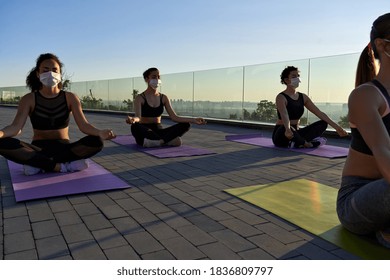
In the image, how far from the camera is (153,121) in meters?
6.83

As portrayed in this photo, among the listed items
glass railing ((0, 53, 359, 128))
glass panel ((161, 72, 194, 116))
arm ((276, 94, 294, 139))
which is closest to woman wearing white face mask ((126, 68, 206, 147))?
arm ((276, 94, 294, 139))

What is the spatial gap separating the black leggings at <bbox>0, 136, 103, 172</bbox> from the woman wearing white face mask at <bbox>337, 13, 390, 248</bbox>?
2.86 m

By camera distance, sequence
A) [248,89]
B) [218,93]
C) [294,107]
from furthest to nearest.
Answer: [218,93] < [248,89] < [294,107]

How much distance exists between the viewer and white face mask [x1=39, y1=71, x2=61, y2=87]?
4205 mm

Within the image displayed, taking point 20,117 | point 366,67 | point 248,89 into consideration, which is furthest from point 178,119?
point 248,89

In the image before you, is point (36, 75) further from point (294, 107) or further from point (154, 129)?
point (294, 107)

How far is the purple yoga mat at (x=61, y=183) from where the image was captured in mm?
3365

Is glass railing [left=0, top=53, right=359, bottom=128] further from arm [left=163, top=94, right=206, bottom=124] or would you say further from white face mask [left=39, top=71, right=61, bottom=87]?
white face mask [left=39, top=71, right=61, bottom=87]

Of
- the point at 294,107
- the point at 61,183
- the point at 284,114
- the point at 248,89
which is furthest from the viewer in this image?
the point at 248,89

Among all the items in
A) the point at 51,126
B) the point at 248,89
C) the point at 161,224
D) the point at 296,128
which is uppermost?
the point at 248,89

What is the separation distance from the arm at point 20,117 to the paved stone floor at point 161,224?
0.55m

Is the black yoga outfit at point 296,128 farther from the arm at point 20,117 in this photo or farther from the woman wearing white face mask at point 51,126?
the arm at point 20,117

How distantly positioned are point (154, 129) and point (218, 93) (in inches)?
273

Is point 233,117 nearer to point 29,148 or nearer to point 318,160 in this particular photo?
point 318,160
